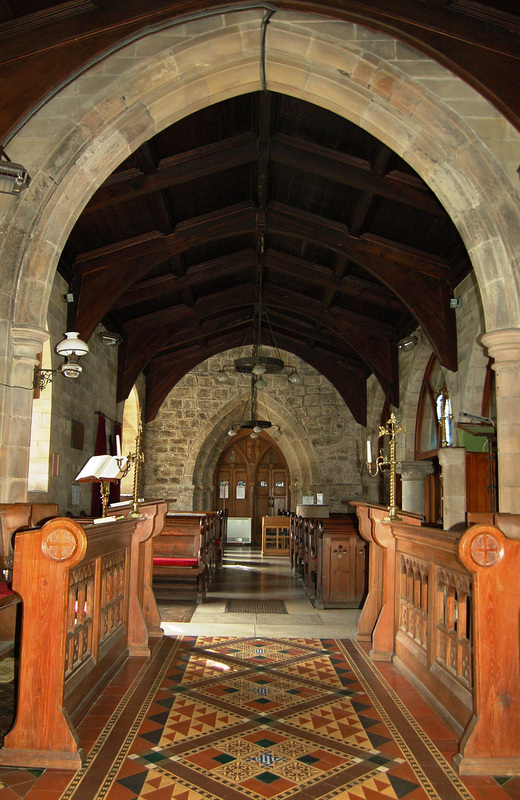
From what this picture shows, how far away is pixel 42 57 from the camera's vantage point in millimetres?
4094

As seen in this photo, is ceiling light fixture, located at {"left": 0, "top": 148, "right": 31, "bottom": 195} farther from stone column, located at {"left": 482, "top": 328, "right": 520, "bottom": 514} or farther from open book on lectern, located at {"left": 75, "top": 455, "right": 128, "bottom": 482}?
stone column, located at {"left": 482, "top": 328, "right": 520, "bottom": 514}

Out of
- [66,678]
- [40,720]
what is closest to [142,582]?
[66,678]

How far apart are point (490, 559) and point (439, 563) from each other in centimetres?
63

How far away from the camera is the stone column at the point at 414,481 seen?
361 inches

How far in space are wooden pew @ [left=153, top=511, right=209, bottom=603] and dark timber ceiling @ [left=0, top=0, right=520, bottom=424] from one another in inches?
99.9

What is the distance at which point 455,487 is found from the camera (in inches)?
269

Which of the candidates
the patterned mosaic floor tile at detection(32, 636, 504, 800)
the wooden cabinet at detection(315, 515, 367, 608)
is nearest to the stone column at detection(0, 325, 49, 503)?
the patterned mosaic floor tile at detection(32, 636, 504, 800)

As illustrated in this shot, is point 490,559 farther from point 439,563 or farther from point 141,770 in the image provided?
point 141,770

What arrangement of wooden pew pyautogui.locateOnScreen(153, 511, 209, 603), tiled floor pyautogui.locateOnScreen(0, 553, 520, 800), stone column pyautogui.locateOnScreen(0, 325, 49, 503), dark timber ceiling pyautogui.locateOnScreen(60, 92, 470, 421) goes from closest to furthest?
tiled floor pyautogui.locateOnScreen(0, 553, 520, 800) < stone column pyautogui.locateOnScreen(0, 325, 49, 503) < dark timber ceiling pyautogui.locateOnScreen(60, 92, 470, 421) < wooden pew pyautogui.locateOnScreen(153, 511, 209, 603)

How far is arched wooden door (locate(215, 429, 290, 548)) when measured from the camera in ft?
49.7

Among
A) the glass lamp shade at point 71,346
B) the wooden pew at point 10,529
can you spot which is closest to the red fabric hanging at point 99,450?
the glass lamp shade at point 71,346

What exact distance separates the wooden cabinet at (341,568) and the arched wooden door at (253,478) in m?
8.54

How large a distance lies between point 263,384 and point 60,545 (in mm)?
7716

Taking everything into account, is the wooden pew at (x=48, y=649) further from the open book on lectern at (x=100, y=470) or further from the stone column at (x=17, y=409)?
the stone column at (x=17, y=409)
